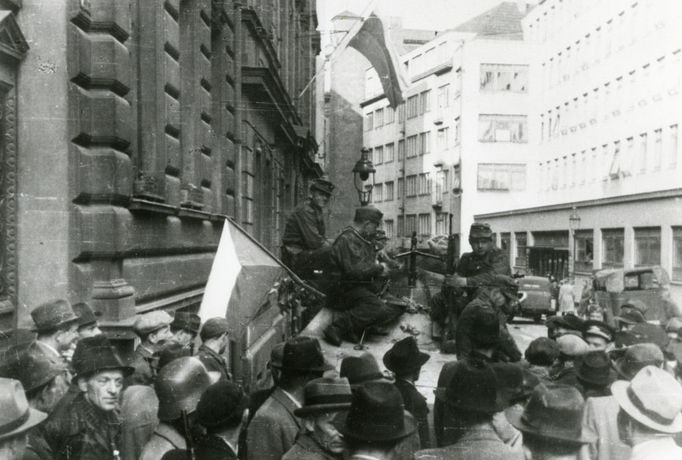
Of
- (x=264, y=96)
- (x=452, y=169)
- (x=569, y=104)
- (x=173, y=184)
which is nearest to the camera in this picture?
(x=173, y=184)

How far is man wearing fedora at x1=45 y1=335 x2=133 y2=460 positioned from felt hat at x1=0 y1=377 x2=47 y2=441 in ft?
3.24

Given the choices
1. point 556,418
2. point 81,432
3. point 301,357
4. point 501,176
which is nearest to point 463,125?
point 501,176

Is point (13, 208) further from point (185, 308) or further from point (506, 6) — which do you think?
point (506, 6)

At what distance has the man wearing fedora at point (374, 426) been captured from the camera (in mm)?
3150

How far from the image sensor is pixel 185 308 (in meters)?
10.5

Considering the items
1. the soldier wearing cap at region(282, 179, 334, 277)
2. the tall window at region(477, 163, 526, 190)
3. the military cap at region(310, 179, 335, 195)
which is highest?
the tall window at region(477, 163, 526, 190)

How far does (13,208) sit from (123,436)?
3.45 meters

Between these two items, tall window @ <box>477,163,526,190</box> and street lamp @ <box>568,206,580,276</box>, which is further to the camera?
tall window @ <box>477,163,526,190</box>

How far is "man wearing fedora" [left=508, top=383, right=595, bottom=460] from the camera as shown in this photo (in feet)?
11.2

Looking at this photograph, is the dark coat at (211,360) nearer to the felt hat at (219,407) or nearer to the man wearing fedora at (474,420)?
the felt hat at (219,407)

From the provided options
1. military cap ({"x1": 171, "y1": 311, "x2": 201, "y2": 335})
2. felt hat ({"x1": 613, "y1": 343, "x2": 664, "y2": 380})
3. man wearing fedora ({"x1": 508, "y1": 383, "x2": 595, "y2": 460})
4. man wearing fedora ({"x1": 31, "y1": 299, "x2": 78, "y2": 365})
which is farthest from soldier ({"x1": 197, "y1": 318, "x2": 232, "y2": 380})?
felt hat ({"x1": 613, "y1": 343, "x2": 664, "y2": 380})

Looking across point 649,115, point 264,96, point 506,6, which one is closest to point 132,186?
point 264,96

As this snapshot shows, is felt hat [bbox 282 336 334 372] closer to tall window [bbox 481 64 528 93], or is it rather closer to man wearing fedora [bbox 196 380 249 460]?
man wearing fedora [bbox 196 380 249 460]

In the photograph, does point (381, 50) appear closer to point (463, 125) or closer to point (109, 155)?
point (109, 155)
